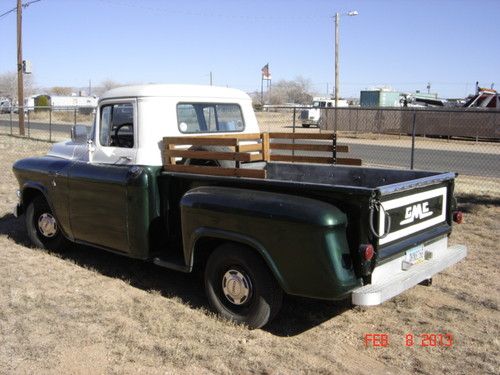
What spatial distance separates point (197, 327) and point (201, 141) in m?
1.62

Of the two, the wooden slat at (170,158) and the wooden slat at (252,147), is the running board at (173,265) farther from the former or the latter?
the wooden slat at (252,147)

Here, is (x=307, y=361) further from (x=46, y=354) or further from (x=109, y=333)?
(x=46, y=354)

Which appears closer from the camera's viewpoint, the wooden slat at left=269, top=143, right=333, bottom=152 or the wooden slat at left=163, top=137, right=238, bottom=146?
the wooden slat at left=163, top=137, right=238, bottom=146

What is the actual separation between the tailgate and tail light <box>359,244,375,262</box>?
0.12 meters

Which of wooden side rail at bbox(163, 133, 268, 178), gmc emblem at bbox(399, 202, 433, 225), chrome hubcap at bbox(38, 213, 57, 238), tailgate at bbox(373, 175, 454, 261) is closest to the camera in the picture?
tailgate at bbox(373, 175, 454, 261)

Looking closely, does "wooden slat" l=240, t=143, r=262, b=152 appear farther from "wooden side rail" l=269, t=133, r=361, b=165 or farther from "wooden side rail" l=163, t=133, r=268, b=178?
"wooden side rail" l=269, t=133, r=361, b=165

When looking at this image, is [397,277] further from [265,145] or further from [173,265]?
[265,145]

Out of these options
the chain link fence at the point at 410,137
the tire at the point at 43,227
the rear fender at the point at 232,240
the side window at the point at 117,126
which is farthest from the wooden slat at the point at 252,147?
the chain link fence at the point at 410,137

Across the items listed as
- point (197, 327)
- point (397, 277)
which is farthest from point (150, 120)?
point (397, 277)

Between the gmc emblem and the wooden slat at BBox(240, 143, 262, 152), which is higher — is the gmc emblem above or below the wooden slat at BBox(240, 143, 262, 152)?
below

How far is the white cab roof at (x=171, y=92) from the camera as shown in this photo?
529cm

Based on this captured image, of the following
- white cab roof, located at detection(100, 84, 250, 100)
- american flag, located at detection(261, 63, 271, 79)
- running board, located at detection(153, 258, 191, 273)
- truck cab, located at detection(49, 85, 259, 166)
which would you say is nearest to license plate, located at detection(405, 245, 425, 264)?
running board, located at detection(153, 258, 191, 273)

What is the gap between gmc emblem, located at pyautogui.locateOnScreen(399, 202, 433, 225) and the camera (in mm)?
4273
